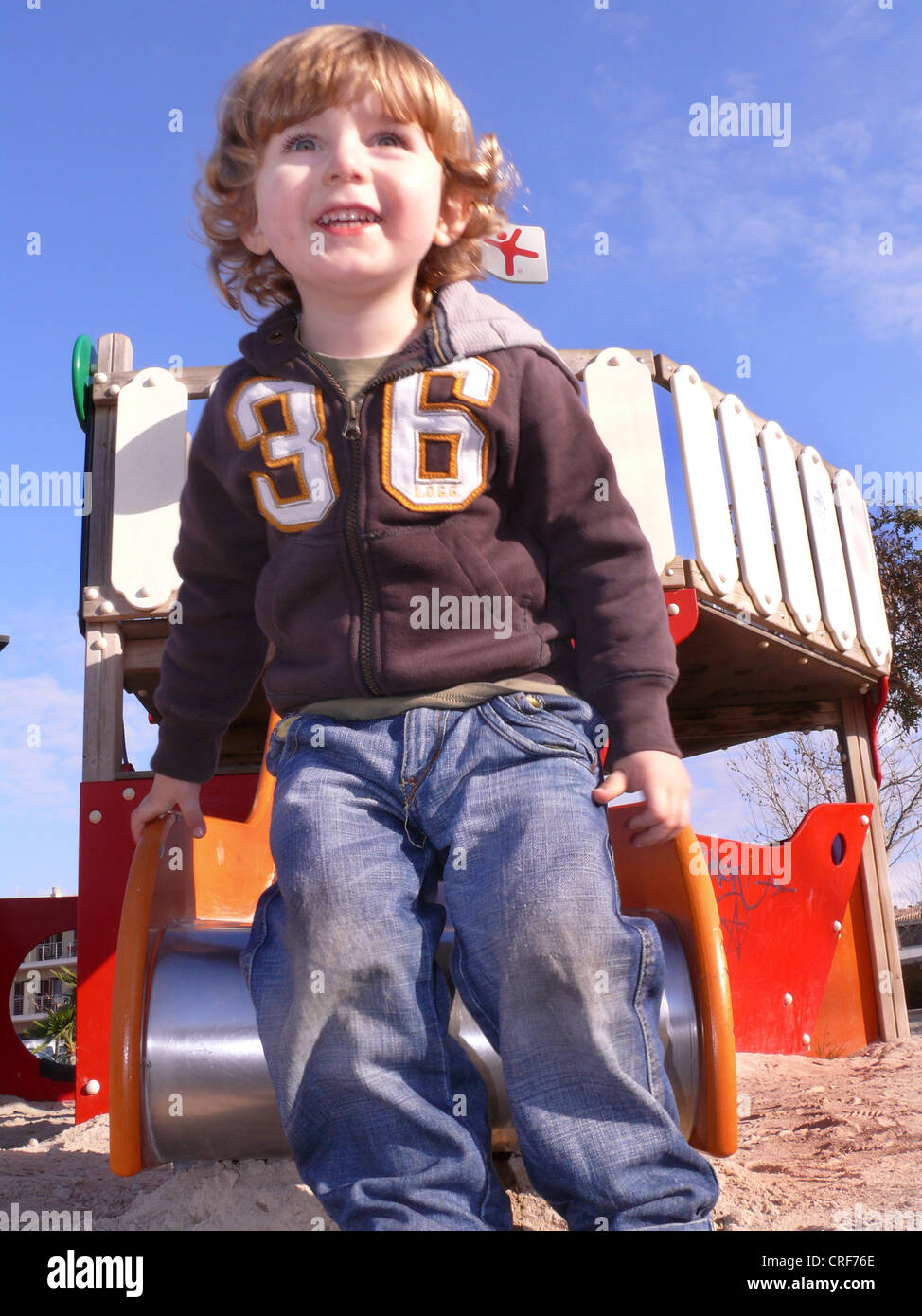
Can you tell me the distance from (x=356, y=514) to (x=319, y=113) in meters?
0.64

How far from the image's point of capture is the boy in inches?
53.1

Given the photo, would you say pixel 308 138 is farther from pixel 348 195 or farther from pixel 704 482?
pixel 704 482

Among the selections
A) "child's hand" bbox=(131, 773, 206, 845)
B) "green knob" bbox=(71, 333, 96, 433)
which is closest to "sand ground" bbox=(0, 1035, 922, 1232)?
"child's hand" bbox=(131, 773, 206, 845)

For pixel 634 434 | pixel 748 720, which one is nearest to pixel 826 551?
pixel 748 720

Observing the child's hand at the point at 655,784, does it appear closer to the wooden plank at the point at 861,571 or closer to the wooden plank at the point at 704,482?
the wooden plank at the point at 704,482

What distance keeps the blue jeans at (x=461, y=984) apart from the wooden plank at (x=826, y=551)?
3565 millimetres

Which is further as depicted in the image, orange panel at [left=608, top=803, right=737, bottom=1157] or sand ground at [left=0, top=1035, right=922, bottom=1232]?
sand ground at [left=0, top=1035, right=922, bottom=1232]

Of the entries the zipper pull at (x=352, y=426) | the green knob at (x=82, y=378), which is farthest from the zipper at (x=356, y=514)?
the green knob at (x=82, y=378)

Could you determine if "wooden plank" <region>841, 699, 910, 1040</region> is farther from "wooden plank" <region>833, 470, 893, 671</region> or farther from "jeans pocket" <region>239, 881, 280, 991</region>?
"jeans pocket" <region>239, 881, 280, 991</region>

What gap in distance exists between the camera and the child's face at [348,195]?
1.62 meters

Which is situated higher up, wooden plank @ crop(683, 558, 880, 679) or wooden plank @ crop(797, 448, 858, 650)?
wooden plank @ crop(797, 448, 858, 650)

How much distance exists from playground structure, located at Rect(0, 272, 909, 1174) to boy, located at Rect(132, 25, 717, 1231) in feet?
0.63

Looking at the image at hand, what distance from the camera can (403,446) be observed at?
162cm

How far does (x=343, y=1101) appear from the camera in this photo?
1.36 m
